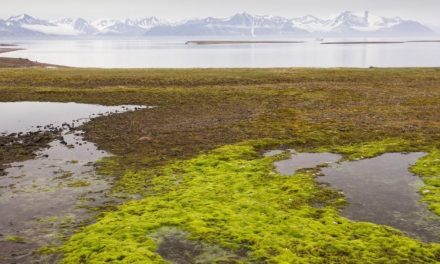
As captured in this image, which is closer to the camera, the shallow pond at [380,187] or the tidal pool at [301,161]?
the shallow pond at [380,187]

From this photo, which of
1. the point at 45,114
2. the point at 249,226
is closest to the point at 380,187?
the point at 249,226

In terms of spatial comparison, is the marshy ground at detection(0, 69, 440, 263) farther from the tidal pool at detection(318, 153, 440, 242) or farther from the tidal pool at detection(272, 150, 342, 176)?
the tidal pool at detection(272, 150, 342, 176)

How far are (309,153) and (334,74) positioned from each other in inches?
1943

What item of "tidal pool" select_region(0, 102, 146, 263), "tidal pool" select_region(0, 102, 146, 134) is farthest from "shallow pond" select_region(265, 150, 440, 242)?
"tidal pool" select_region(0, 102, 146, 134)

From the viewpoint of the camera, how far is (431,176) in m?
23.0

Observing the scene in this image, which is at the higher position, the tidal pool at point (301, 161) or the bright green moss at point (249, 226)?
the tidal pool at point (301, 161)

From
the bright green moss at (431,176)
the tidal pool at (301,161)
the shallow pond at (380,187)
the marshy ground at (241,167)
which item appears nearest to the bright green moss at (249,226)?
the marshy ground at (241,167)

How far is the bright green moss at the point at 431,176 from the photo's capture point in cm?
1954

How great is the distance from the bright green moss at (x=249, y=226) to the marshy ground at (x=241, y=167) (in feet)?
0.16

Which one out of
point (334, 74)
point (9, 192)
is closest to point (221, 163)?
point (9, 192)

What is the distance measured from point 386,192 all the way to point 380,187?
72cm

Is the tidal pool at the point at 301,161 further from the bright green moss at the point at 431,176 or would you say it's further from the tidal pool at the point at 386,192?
the bright green moss at the point at 431,176

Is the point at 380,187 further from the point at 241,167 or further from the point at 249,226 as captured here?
the point at 249,226

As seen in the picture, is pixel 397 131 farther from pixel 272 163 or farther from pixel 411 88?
pixel 411 88
